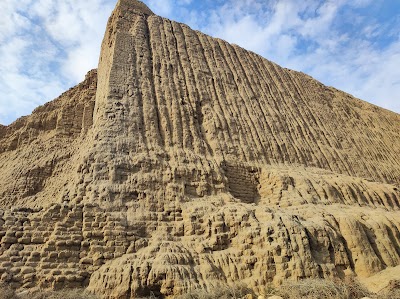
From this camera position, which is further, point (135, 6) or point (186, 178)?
point (135, 6)

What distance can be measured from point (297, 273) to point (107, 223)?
472 cm

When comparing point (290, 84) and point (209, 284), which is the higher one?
point (290, 84)

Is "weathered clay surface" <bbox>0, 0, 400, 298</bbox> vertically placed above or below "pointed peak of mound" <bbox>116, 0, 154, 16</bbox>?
below

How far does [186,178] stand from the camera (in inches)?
452

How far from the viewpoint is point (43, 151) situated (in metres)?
15.6

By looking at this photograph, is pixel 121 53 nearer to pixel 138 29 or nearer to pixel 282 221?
pixel 138 29

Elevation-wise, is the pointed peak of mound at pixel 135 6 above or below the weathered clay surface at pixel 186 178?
above

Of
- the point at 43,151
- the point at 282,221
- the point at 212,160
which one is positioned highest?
the point at 43,151

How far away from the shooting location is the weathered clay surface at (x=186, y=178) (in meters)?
8.77

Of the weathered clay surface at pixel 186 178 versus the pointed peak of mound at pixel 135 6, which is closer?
the weathered clay surface at pixel 186 178

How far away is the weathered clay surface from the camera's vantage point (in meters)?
8.77

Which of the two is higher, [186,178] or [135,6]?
[135,6]

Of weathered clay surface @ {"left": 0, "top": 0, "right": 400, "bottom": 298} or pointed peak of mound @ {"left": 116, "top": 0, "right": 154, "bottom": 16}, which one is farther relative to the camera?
pointed peak of mound @ {"left": 116, "top": 0, "right": 154, "bottom": 16}

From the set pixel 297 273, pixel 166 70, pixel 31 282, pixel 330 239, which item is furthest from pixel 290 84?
pixel 31 282
